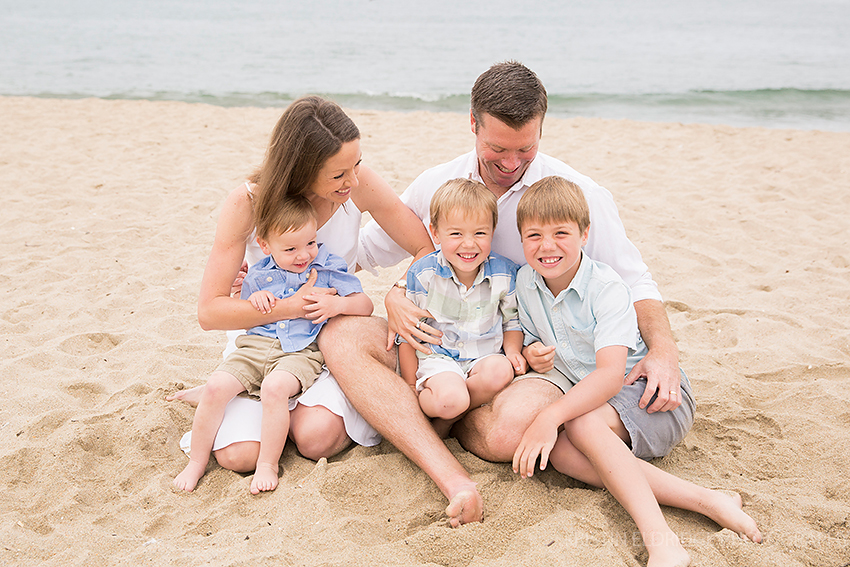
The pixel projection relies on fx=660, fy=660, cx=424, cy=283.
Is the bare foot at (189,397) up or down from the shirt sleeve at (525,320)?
down

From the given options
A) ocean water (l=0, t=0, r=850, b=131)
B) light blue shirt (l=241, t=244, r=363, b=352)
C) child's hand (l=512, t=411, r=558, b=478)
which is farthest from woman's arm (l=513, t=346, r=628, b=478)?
ocean water (l=0, t=0, r=850, b=131)

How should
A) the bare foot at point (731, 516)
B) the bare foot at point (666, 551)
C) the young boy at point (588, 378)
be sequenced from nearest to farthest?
the bare foot at point (666, 551) < the bare foot at point (731, 516) < the young boy at point (588, 378)

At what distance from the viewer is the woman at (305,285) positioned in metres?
2.44

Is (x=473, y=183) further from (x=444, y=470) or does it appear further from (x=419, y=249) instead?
(x=444, y=470)

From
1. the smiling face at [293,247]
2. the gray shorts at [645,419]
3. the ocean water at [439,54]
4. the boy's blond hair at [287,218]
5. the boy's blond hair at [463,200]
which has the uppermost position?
the boy's blond hair at [463,200]

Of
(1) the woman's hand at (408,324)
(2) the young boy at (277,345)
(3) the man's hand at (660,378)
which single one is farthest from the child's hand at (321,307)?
(3) the man's hand at (660,378)

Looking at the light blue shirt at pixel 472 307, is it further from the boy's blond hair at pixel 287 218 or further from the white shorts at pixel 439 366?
the boy's blond hair at pixel 287 218

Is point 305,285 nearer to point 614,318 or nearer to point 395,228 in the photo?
point 395,228

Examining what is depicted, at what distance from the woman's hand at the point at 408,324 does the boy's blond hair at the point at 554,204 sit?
0.52 m

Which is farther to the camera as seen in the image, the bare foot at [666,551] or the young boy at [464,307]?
the young boy at [464,307]

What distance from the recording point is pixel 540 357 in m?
2.37

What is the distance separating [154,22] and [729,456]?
2565cm

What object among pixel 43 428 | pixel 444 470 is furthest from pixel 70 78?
pixel 444 470

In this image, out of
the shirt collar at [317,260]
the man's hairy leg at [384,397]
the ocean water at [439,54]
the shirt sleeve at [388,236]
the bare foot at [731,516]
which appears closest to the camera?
the bare foot at [731,516]
